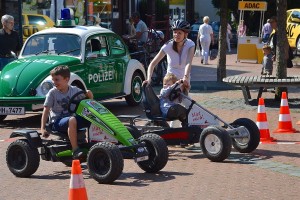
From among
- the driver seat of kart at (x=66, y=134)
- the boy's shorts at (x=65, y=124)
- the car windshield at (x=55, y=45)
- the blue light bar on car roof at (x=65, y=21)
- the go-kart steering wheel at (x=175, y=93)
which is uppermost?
the blue light bar on car roof at (x=65, y=21)

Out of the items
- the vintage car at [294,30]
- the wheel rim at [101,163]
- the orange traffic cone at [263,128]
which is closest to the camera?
the wheel rim at [101,163]

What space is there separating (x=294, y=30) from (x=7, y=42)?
20.3 m

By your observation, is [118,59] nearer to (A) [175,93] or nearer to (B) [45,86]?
(B) [45,86]

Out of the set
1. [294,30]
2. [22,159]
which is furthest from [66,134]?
[294,30]

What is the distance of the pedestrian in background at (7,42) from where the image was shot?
1644 centimetres

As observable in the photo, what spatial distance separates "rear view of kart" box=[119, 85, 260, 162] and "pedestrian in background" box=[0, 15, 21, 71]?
594 centimetres

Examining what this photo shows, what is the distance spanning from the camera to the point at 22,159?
963 centimetres

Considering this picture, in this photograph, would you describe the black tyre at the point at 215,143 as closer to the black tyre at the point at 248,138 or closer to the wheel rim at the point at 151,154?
the black tyre at the point at 248,138

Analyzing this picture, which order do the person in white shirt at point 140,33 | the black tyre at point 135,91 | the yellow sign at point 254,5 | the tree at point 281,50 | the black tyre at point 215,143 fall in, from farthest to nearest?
1. the yellow sign at point 254,5
2. the person in white shirt at point 140,33
3. the tree at point 281,50
4. the black tyre at point 135,91
5. the black tyre at point 215,143

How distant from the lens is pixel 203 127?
11.0m

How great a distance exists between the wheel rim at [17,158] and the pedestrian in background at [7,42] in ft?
22.8

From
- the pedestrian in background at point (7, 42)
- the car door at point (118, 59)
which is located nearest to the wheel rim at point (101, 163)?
the car door at point (118, 59)

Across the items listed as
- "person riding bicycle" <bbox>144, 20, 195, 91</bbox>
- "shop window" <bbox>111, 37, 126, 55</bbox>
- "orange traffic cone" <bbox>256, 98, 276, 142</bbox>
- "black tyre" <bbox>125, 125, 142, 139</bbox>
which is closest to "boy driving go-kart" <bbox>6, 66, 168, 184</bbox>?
"black tyre" <bbox>125, 125, 142, 139</bbox>

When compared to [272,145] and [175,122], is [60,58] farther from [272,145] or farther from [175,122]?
[272,145]
